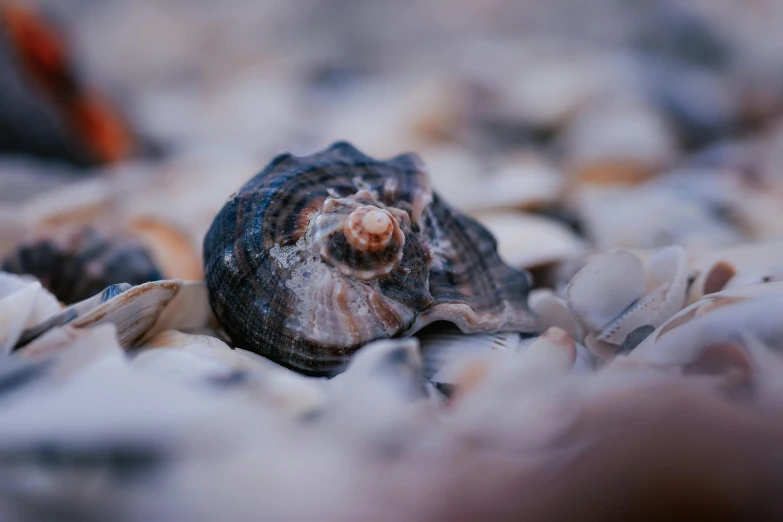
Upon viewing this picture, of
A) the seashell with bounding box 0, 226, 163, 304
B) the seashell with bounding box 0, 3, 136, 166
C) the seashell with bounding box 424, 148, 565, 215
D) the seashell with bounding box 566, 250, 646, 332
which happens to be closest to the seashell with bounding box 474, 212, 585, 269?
the seashell with bounding box 424, 148, 565, 215

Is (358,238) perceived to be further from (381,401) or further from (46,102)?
(46,102)

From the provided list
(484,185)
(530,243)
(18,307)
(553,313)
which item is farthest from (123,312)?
(484,185)

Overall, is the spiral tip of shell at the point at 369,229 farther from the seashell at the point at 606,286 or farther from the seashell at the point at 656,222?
the seashell at the point at 656,222

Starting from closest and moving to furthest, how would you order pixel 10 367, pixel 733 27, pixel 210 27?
pixel 10 367 < pixel 733 27 < pixel 210 27

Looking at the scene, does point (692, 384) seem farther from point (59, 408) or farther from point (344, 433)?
point (59, 408)

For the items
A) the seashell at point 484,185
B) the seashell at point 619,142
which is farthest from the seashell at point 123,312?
the seashell at point 619,142

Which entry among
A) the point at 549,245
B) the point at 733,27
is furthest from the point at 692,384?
the point at 733,27
